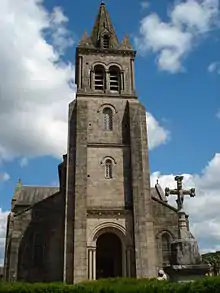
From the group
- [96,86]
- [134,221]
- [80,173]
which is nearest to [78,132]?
[80,173]

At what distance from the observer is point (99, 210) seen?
77.7 ft

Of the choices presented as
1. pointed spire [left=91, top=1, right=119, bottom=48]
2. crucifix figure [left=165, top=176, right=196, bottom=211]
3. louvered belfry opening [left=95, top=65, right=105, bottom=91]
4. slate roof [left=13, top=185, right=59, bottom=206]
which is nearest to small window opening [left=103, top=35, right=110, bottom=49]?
pointed spire [left=91, top=1, right=119, bottom=48]

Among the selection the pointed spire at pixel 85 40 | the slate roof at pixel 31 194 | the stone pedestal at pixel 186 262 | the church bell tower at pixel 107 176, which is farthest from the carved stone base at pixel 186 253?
the slate roof at pixel 31 194

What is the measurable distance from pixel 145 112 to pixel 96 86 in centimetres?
478

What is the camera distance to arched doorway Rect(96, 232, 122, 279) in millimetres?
24797

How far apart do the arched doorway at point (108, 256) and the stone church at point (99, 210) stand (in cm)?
7

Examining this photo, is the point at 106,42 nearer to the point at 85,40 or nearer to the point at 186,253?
the point at 85,40

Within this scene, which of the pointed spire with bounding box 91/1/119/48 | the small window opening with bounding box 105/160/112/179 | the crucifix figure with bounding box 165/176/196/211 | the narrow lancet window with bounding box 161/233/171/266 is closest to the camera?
the crucifix figure with bounding box 165/176/196/211

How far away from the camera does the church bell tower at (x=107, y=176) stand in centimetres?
2253

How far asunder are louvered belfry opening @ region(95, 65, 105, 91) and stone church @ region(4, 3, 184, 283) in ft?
0.29

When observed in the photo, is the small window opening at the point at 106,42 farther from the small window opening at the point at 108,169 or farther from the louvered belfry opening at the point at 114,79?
the small window opening at the point at 108,169

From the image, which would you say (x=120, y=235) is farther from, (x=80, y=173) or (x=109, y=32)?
(x=109, y=32)

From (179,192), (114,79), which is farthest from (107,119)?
(179,192)

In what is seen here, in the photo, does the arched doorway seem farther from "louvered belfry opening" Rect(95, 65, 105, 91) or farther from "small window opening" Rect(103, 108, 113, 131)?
"louvered belfry opening" Rect(95, 65, 105, 91)
